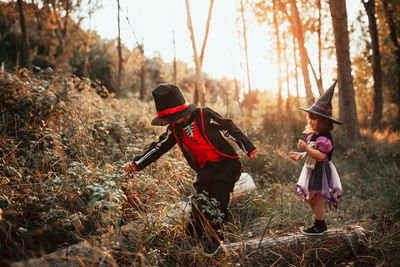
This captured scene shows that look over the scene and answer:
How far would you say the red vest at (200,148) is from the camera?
2805 mm

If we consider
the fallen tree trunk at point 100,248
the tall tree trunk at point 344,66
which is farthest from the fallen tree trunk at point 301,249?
the tall tree trunk at point 344,66

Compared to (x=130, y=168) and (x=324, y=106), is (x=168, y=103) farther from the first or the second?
(x=324, y=106)

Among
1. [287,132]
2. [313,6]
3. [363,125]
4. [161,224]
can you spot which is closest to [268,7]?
[313,6]

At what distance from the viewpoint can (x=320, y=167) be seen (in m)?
2.72

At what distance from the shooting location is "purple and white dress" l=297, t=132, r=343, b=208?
8.72ft

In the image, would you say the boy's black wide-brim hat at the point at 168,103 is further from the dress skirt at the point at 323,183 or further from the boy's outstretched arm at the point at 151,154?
the dress skirt at the point at 323,183

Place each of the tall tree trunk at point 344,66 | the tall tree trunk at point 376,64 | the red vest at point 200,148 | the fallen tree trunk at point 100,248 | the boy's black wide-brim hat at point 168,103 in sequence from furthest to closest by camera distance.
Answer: the tall tree trunk at point 376,64, the tall tree trunk at point 344,66, the red vest at point 200,148, the boy's black wide-brim hat at point 168,103, the fallen tree trunk at point 100,248

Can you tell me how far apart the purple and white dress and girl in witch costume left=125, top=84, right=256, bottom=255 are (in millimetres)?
633

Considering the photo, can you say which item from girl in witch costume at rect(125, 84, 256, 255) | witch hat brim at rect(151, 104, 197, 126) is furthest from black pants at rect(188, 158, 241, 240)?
witch hat brim at rect(151, 104, 197, 126)

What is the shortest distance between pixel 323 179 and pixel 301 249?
74 cm

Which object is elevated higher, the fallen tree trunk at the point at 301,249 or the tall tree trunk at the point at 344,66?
the tall tree trunk at the point at 344,66

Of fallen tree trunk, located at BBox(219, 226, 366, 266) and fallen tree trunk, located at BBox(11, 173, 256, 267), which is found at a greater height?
fallen tree trunk, located at BBox(11, 173, 256, 267)

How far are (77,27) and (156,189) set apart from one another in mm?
15632

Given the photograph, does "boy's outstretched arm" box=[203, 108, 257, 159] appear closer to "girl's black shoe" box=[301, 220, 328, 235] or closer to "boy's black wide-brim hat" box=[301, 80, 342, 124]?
"boy's black wide-brim hat" box=[301, 80, 342, 124]
